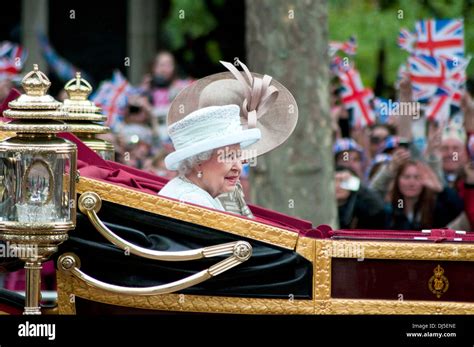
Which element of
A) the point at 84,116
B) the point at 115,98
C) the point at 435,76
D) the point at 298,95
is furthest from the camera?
the point at 115,98

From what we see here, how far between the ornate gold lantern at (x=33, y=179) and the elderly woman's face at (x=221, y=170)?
0.63 meters

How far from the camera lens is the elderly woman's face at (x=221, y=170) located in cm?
506

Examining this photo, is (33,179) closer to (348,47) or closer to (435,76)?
(435,76)

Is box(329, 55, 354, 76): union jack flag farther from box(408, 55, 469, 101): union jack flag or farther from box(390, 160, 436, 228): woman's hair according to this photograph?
box(390, 160, 436, 228): woman's hair

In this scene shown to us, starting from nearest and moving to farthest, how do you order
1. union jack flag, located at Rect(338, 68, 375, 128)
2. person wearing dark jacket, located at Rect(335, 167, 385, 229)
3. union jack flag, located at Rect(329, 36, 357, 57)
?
person wearing dark jacket, located at Rect(335, 167, 385, 229), union jack flag, located at Rect(338, 68, 375, 128), union jack flag, located at Rect(329, 36, 357, 57)

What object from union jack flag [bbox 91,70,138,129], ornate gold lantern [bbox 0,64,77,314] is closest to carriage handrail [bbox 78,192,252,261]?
ornate gold lantern [bbox 0,64,77,314]

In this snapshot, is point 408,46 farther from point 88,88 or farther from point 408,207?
point 88,88

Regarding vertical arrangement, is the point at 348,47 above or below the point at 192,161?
above

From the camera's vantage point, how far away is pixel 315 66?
27.7 feet

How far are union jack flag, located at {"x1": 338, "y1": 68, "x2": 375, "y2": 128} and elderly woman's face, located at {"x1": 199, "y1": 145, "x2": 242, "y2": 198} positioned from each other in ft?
14.8

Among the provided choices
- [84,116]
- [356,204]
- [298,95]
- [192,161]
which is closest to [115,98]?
[298,95]

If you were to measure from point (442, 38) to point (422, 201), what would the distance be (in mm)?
1634

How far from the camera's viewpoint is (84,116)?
5.79 meters

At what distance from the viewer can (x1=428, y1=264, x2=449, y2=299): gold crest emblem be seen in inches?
187
